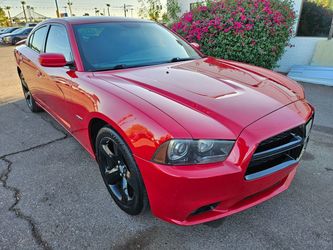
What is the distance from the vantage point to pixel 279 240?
197 centimetres

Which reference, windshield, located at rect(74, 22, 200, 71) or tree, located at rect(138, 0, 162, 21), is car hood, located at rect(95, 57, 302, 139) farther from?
tree, located at rect(138, 0, 162, 21)

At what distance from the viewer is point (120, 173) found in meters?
2.26

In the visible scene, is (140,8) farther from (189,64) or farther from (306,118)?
(306,118)

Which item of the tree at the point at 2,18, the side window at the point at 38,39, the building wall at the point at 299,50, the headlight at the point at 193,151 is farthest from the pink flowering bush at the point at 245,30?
the tree at the point at 2,18

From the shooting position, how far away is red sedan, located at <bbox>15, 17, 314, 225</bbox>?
1.65 meters

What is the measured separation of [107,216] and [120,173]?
38 centimetres

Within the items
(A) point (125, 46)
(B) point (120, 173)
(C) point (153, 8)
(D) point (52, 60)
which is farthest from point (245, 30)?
(C) point (153, 8)

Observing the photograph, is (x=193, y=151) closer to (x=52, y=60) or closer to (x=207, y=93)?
(x=207, y=93)

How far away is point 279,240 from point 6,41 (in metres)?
27.0

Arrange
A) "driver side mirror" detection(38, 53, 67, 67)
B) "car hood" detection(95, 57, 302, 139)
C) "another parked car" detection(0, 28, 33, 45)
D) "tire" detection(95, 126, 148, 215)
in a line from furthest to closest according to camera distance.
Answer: "another parked car" detection(0, 28, 33, 45)
"driver side mirror" detection(38, 53, 67, 67)
"tire" detection(95, 126, 148, 215)
"car hood" detection(95, 57, 302, 139)

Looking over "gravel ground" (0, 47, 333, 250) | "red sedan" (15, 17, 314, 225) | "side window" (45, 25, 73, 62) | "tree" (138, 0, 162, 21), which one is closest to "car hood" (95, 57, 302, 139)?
"red sedan" (15, 17, 314, 225)

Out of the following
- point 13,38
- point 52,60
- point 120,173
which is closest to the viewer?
point 120,173

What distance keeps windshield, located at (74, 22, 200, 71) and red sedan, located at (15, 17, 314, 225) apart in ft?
0.04

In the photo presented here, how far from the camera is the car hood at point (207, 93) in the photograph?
1.73 meters
